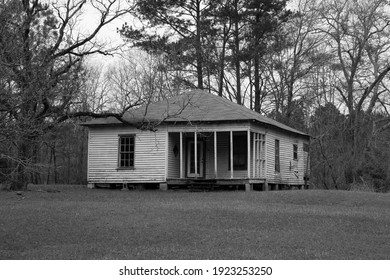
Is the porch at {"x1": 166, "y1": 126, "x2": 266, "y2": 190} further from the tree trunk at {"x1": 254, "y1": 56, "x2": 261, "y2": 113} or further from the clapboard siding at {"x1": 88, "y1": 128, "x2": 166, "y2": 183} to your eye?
the tree trunk at {"x1": 254, "y1": 56, "x2": 261, "y2": 113}

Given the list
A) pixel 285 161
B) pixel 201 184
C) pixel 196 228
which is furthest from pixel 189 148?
pixel 196 228

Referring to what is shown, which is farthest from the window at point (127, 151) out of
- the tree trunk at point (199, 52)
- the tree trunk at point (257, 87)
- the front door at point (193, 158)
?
the tree trunk at point (257, 87)

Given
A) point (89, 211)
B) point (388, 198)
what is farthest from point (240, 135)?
point (89, 211)

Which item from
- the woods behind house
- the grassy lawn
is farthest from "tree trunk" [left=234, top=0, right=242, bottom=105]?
the grassy lawn

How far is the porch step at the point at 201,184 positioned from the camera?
99.6 ft

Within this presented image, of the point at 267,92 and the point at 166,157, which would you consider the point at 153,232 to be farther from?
the point at 267,92

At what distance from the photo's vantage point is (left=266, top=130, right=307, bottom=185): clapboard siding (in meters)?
32.7

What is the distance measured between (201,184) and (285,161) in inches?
257

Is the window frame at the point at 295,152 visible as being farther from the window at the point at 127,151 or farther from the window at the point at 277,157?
the window at the point at 127,151

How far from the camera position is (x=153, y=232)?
1600 centimetres

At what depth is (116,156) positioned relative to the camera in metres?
32.0

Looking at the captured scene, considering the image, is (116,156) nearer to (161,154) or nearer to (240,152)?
(161,154)

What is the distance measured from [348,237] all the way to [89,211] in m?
8.03

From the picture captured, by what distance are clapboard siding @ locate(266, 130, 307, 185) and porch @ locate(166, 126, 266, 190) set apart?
67 centimetres
